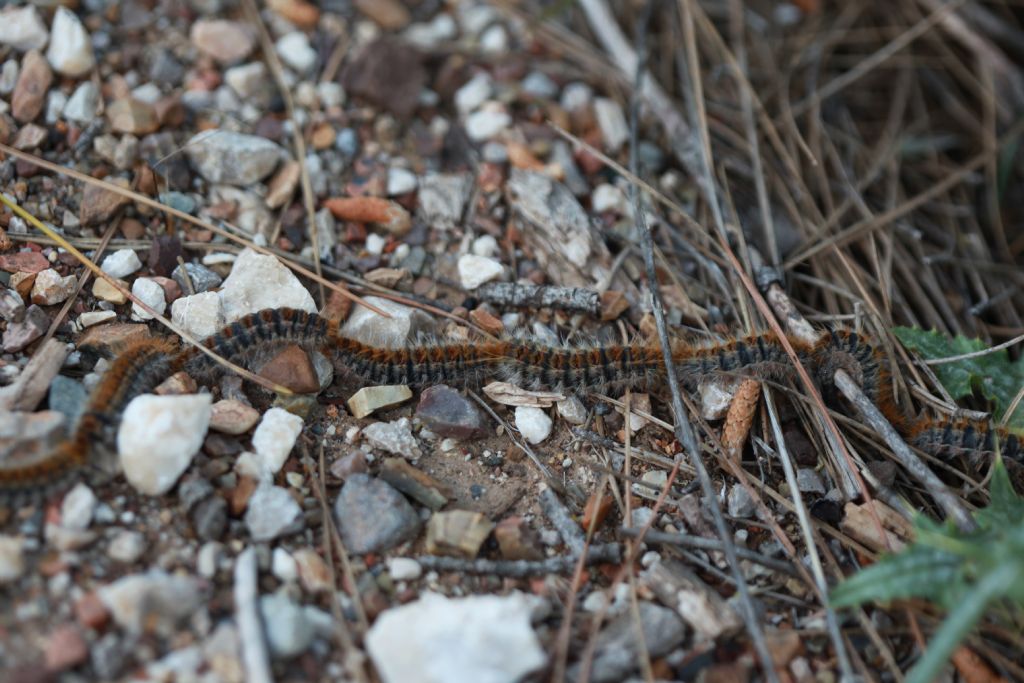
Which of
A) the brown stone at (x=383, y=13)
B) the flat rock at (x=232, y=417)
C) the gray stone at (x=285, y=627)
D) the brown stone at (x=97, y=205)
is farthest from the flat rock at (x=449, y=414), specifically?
the brown stone at (x=383, y=13)

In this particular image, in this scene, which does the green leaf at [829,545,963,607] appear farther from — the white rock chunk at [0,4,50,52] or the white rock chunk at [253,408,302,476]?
the white rock chunk at [0,4,50,52]

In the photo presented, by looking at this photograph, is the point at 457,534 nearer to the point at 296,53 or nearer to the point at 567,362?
the point at 567,362

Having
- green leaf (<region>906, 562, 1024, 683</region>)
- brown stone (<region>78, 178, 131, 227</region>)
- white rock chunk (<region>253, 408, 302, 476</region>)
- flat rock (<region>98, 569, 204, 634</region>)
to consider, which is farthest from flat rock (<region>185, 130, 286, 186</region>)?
green leaf (<region>906, 562, 1024, 683</region>)

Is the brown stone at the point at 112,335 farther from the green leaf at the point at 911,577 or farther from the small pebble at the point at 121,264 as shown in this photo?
the green leaf at the point at 911,577

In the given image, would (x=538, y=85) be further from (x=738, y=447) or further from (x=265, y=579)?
(x=265, y=579)

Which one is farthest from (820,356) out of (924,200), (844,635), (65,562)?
(65,562)
